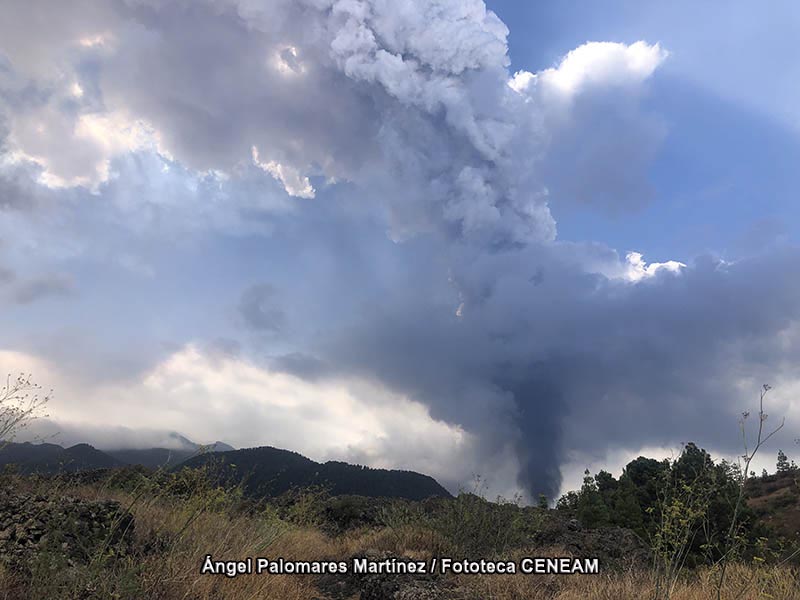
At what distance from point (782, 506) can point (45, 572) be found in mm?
42259

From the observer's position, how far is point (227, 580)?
571 centimetres

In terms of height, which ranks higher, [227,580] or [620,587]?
[620,587]

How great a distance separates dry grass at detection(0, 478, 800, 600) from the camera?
4.56 m

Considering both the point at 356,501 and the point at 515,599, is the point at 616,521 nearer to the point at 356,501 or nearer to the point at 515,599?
the point at 356,501

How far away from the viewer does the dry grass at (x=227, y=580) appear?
4562 mm

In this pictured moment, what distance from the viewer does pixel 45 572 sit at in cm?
440

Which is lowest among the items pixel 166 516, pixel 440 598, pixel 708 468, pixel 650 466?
pixel 440 598

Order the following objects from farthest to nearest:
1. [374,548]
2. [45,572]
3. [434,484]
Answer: [434,484] → [374,548] → [45,572]

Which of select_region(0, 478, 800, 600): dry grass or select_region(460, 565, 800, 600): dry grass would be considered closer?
select_region(0, 478, 800, 600): dry grass

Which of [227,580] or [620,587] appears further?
[620,587]

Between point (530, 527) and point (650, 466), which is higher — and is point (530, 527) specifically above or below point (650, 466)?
below

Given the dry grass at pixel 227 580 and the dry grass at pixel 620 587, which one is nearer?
the dry grass at pixel 227 580

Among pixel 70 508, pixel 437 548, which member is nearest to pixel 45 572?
pixel 70 508

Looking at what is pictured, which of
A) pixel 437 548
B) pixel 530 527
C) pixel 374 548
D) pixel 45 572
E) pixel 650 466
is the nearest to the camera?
pixel 45 572
